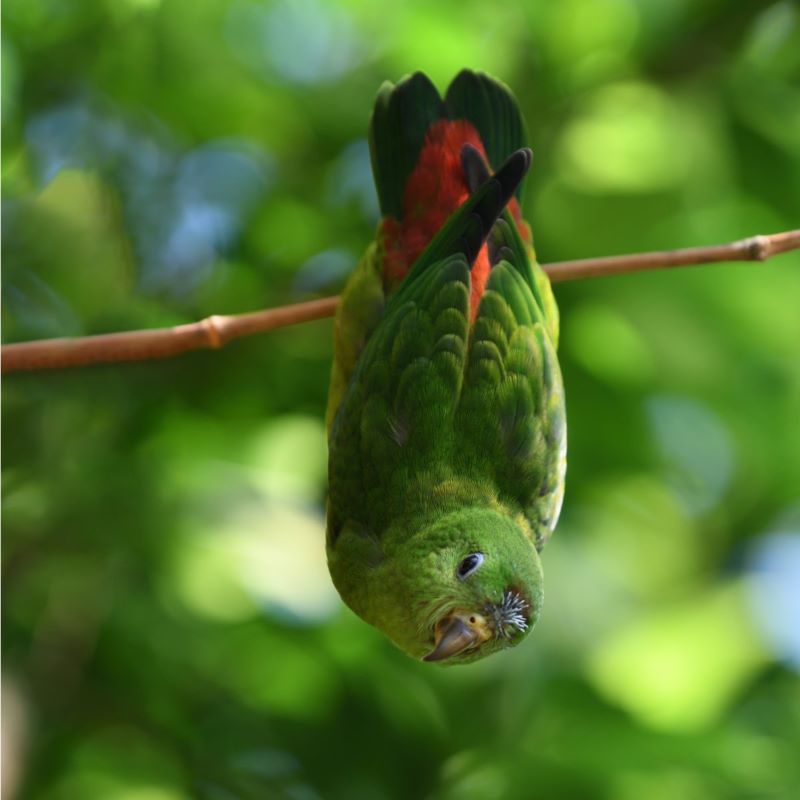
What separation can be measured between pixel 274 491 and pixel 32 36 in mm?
1490

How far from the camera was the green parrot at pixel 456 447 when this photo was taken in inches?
110

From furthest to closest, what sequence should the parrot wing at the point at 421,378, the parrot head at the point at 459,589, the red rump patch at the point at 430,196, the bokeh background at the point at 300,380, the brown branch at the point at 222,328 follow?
the bokeh background at the point at 300,380, the red rump patch at the point at 430,196, the parrot wing at the point at 421,378, the parrot head at the point at 459,589, the brown branch at the point at 222,328

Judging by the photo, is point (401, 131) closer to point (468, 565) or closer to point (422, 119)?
point (422, 119)

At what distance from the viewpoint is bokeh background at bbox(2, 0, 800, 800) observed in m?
3.53

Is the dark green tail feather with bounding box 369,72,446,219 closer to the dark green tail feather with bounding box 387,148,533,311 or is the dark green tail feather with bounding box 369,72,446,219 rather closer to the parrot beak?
the dark green tail feather with bounding box 387,148,533,311

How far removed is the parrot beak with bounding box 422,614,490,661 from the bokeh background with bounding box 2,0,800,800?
0.89 metres

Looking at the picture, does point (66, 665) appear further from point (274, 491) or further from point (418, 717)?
point (418, 717)

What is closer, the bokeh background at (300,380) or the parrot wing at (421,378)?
the parrot wing at (421,378)

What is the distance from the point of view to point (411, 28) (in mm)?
3670

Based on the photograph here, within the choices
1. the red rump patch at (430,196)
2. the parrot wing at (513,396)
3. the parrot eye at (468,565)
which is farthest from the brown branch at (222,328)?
the parrot eye at (468,565)

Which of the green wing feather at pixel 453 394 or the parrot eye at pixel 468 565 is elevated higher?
the green wing feather at pixel 453 394

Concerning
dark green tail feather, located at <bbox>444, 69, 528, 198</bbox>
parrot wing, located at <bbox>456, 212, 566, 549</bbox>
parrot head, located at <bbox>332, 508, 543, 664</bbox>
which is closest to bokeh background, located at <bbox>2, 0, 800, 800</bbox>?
dark green tail feather, located at <bbox>444, 69, 528, 198</bbox>

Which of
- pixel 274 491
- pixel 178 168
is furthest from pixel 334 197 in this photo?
pixel 274 491

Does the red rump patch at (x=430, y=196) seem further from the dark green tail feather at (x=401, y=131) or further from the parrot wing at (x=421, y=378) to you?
the parrot wing at (x=421, y=378)
